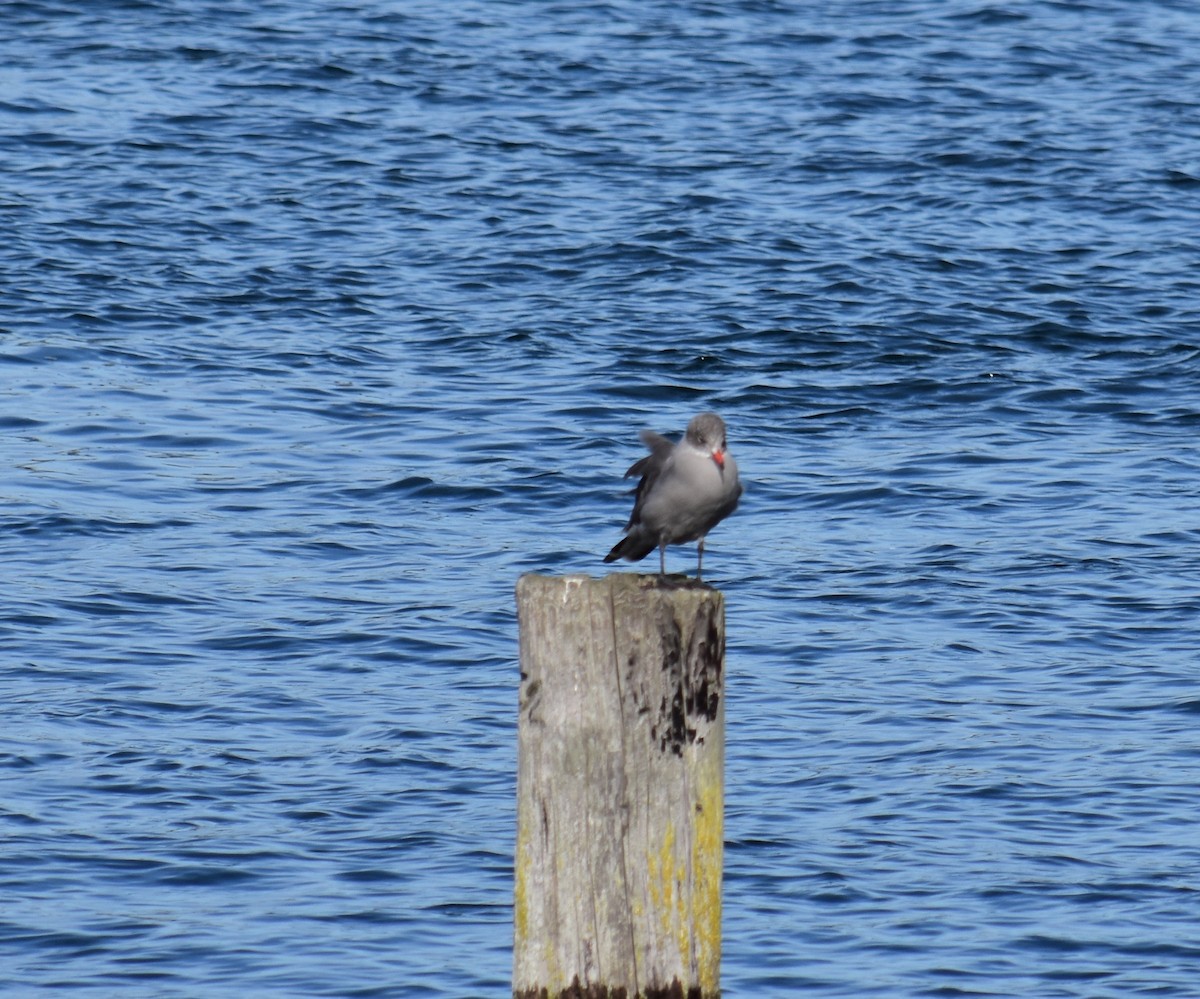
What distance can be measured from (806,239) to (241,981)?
15.7 metres

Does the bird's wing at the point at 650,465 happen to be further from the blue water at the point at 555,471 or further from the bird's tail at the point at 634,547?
the blue water at the point at 555,471

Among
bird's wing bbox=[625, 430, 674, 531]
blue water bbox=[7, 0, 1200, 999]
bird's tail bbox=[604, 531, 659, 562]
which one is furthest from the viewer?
blue water bbox=[7, 0, 1200, 999]

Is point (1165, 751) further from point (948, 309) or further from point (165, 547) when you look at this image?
point (948, 309)

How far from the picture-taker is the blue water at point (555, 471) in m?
9.26

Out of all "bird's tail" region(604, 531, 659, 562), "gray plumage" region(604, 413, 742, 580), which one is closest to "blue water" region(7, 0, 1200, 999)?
"bird's tail" region(604, 531, 659, 562)

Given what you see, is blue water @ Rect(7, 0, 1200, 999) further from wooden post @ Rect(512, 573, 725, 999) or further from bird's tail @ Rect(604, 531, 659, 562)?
Result: wooden post @ Rect(512, 573, 725, 999)

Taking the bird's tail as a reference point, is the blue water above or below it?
below

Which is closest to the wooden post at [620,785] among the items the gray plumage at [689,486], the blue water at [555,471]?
the gray plumage at [689,486]

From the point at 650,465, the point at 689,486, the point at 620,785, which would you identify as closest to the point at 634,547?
the point at 650,465

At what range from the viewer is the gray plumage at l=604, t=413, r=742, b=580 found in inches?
292

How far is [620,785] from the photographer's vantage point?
20.7 ft

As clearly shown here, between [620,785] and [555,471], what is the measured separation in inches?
378

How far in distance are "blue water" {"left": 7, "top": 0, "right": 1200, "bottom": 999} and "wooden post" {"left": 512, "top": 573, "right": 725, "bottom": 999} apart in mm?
1975

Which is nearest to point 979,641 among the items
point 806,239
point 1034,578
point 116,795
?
point 1034,578
